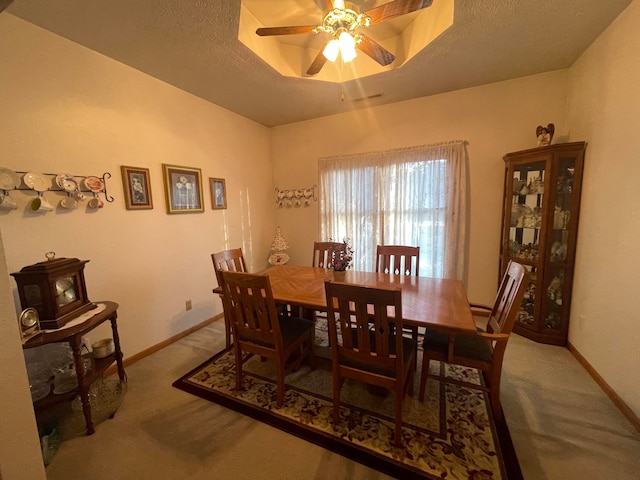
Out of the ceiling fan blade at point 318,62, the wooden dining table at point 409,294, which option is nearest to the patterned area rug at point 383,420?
the wooden dining table at point 409,294

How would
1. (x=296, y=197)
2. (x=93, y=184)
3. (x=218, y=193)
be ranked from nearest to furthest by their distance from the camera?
(x=93, y=184) < (x=218, y=193) < (x=296, y=197)

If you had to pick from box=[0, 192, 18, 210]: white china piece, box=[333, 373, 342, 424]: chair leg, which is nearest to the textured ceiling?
box=[0, 192, 18, 210]: white china piece

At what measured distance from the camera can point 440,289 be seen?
1.91 m

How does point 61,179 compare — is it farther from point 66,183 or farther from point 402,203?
point 402,203

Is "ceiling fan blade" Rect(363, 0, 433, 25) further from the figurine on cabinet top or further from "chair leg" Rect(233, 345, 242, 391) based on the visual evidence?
"chair leg" Rect(233, 345, 242, 391)

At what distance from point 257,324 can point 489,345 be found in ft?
5.19

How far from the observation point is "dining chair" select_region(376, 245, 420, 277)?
248 cm

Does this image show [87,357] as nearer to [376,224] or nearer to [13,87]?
[13,87]

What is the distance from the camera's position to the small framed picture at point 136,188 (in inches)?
89.2

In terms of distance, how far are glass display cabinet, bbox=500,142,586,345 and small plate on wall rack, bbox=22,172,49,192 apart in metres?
4.07

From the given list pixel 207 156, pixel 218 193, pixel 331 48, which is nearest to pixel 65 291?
pixel 218 193

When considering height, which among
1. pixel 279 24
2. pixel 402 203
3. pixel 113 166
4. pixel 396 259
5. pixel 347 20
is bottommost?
pixel 396 259

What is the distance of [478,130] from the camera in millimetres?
2898

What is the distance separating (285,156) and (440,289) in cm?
312
